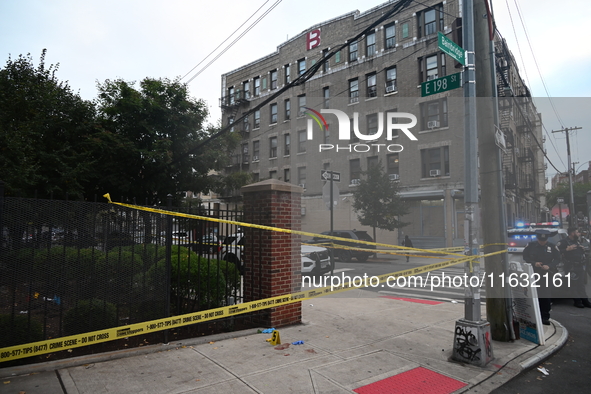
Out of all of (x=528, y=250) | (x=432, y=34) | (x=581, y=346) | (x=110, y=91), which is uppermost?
(x=432, y=34)

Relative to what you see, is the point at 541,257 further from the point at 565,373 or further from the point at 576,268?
the point at 565,373

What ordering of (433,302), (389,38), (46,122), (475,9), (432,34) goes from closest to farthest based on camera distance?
(475,9)
(433,302)
(46,122)
(432,34)
(389,38)

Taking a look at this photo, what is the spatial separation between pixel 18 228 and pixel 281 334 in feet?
13.0

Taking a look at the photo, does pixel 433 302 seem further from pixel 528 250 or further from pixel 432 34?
pixel 432 34

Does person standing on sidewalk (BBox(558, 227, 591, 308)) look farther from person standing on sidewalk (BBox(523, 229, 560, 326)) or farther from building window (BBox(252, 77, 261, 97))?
building window (BBox(252, 77, 261, 97))

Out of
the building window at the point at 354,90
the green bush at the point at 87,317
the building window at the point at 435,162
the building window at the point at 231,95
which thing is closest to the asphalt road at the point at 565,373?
the green bush at the point at 87,317

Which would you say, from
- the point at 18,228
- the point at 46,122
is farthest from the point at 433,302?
the point at 46,122

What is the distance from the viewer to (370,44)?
30.3 metres

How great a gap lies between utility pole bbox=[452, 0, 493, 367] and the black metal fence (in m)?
3.70

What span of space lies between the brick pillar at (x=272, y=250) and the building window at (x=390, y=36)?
25866 mm

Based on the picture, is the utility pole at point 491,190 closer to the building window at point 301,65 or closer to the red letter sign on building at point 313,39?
the red letter sign on building at point 313,39

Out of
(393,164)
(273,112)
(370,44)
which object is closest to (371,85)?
(370,44)

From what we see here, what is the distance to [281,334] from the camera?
6250 mm

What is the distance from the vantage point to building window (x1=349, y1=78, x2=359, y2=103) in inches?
1217
